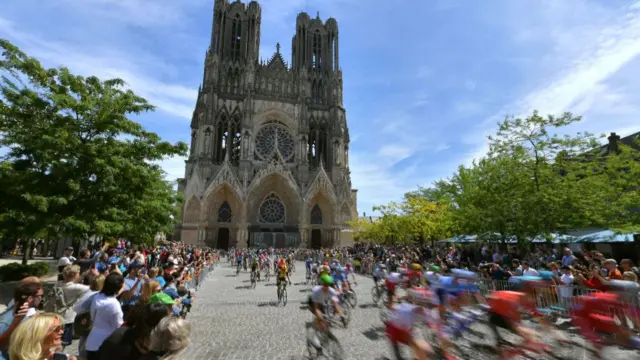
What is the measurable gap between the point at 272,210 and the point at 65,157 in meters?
29.1

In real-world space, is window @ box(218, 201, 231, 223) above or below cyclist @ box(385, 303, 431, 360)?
above

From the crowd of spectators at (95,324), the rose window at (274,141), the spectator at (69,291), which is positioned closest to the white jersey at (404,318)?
the crowd of spectators at (95,324)

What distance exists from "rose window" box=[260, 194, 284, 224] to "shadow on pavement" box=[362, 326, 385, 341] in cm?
3117

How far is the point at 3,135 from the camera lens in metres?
10.2

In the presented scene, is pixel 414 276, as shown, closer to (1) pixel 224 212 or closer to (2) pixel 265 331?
(2) pixel 265 331

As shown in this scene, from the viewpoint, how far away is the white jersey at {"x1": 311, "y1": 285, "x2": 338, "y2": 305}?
6.33 metres

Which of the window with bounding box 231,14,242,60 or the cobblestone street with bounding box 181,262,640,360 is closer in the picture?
the cobblestone street with bounding box 181,262,640,360

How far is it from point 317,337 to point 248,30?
45397mm

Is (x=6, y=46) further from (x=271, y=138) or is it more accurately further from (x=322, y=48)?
(x=322, y=48)

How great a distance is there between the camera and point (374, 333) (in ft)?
24.0

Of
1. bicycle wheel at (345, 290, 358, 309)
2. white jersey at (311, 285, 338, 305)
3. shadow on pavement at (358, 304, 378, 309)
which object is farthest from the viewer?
shadow on pavement at (358, 304, 378, 309)

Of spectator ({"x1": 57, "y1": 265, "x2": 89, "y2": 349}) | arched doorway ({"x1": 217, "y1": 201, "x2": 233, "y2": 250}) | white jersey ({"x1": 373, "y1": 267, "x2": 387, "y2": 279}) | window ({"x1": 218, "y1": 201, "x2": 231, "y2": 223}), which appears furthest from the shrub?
window ({"x1": 218, "y1": 201, "x2": 231, "y2": 223})

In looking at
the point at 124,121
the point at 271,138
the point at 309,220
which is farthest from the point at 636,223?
the point at 271,138

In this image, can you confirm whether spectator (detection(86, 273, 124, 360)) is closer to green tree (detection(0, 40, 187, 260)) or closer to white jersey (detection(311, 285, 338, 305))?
white jersey (detection(311, 285, 338, 305))
